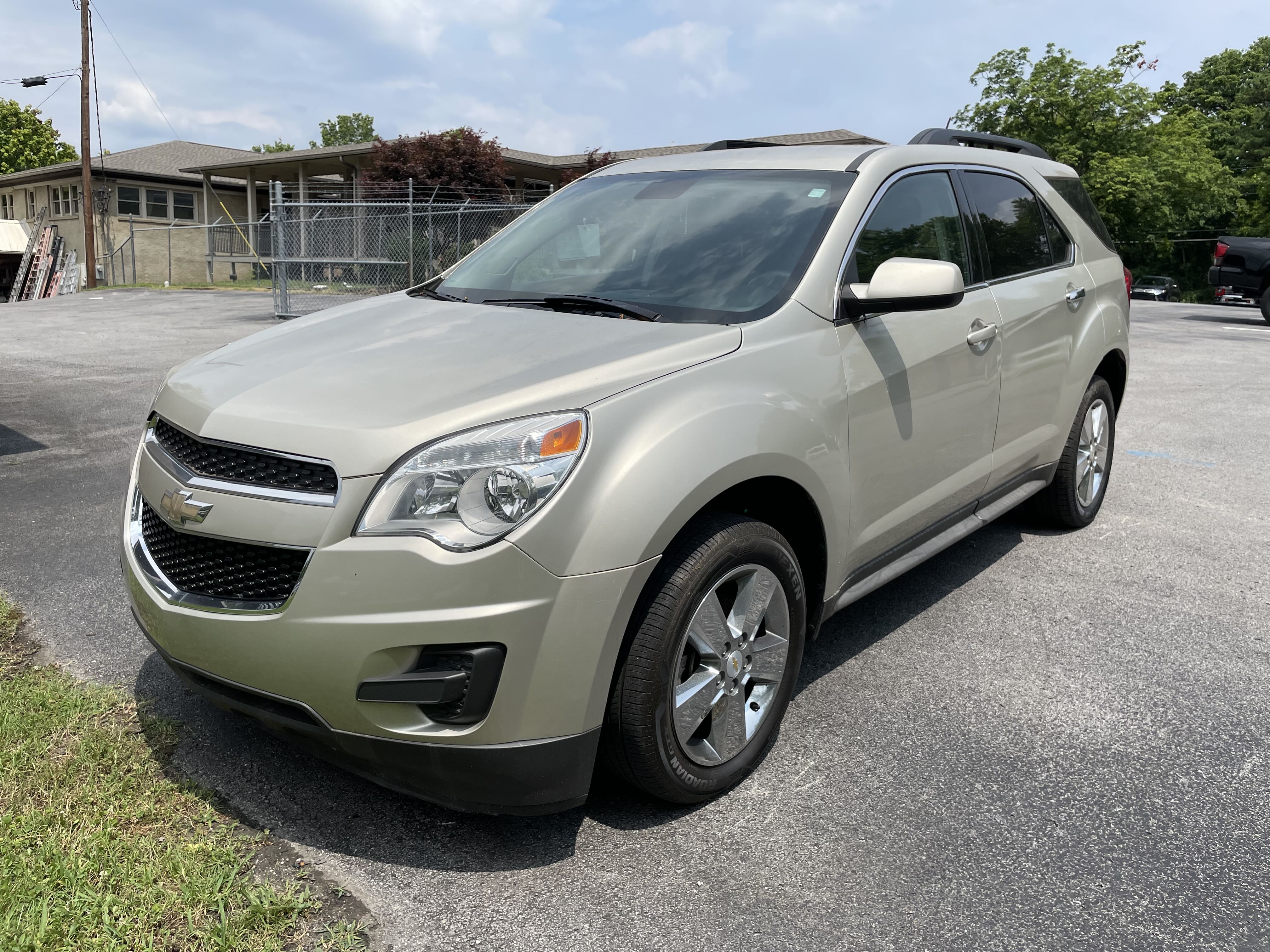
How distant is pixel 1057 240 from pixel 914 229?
141 centimetres

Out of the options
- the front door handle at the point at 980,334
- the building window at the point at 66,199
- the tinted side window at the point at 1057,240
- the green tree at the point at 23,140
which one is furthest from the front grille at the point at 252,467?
the green tree at the point at 23,140

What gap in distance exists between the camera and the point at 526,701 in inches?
91.4

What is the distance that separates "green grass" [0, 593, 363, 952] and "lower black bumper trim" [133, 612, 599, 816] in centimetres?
33

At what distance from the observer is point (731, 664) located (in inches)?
110

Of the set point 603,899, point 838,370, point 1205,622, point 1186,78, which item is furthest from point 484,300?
point 1186,78

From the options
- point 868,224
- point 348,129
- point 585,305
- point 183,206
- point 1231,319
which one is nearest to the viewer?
point 585,305

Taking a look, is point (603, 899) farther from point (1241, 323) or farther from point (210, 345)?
point (1241, 323)

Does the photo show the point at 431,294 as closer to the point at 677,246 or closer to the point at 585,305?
the point at 585,305

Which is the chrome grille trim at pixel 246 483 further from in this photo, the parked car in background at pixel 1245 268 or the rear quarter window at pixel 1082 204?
the parked car in background at pixel 1245 268

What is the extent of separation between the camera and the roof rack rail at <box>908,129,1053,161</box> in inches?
174

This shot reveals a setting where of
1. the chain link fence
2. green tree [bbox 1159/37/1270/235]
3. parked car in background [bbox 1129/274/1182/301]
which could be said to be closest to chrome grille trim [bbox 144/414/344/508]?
the chain link fence

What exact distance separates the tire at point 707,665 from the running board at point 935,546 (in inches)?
14.4

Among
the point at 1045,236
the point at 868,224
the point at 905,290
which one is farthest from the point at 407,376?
the point at 1045,236

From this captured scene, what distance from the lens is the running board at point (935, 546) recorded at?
3.39m
